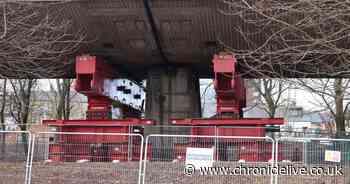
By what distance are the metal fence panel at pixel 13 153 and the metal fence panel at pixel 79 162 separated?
2.02ft

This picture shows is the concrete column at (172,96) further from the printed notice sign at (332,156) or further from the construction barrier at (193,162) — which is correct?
the printed notice sign at (332,156)

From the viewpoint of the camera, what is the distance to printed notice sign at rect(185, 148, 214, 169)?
32.5 feet

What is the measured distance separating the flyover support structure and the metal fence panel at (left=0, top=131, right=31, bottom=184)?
8240 mm

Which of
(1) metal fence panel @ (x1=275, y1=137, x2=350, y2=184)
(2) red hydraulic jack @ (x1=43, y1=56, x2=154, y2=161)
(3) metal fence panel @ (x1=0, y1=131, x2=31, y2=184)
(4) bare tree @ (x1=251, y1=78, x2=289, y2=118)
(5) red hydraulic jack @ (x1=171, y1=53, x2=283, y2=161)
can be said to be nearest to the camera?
(1) metal fence panel @ (x1=275, y1=137, x2=350, y2=184)

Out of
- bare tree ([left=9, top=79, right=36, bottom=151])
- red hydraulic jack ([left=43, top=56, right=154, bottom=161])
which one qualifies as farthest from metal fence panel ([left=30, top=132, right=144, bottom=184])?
bare tree ([left=9, top=79, right=36, bottom=151])

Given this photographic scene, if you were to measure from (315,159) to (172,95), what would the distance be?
37.2 ft

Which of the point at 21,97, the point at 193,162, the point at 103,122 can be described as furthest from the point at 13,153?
the point at 21,97

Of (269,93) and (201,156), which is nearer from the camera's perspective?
(201,156)

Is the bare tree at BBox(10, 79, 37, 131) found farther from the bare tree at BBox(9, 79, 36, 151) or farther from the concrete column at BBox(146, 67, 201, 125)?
the concrete column at BBox(146, 67, 201, 125)

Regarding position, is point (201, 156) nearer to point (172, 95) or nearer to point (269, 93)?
point (172, 95)

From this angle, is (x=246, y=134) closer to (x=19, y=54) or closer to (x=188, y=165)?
(x=188, y=165)

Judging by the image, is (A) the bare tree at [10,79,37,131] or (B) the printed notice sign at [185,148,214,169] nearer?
(B) the printed notice sign at [185,148,214,169]

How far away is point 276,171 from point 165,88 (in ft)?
41.4

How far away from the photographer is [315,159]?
36.0 feet
